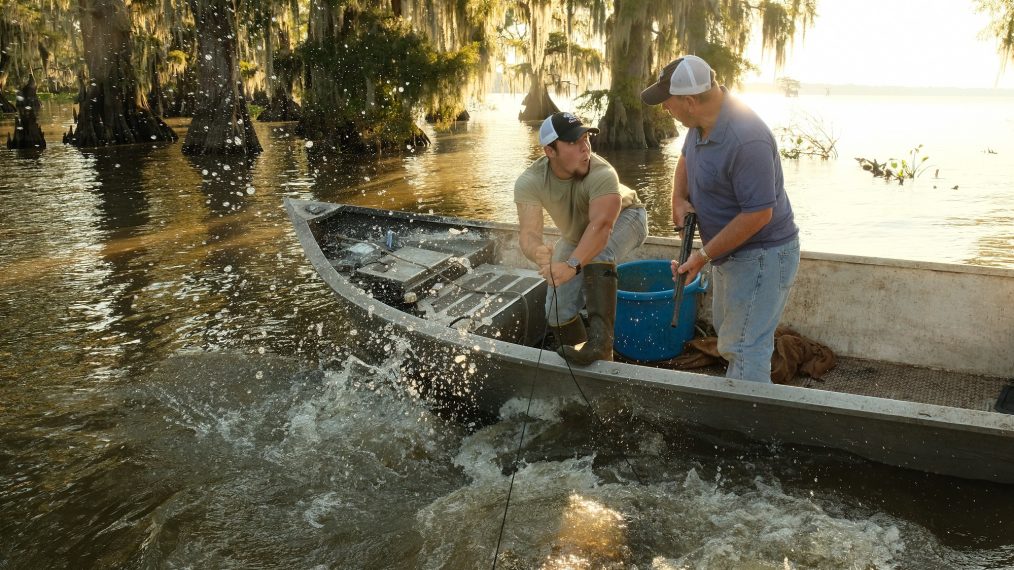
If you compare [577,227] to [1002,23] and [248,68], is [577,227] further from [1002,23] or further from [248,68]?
[248,68]

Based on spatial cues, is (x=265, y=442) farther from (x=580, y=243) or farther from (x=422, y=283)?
(x=580, y=243)

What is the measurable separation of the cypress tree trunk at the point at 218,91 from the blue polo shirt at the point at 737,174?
22776 millimetres

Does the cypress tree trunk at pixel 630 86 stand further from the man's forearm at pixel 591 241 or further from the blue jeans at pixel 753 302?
the blue jeans at pixel 753 302

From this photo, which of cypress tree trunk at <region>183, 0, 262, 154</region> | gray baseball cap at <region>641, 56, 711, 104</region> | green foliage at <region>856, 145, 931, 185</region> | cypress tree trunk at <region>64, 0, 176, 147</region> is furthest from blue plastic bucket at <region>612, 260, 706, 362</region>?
cypress tree trunk at <region>64, 0, 176, 147</region>

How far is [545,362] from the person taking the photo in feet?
14.3

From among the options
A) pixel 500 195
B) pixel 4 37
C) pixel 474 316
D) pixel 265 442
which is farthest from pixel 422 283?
pixel 4 37

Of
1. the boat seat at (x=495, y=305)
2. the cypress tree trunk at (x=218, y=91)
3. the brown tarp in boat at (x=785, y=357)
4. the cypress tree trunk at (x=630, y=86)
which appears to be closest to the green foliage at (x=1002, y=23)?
the cypress tree trunk at (x=630, y=86)

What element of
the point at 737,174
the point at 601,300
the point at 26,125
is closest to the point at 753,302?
the point at 737,174

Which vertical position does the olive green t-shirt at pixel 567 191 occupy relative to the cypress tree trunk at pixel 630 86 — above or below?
below

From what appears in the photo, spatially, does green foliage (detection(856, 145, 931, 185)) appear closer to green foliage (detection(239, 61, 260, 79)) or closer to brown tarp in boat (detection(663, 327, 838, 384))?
brown tarp in boat (detection(663, 327, 838, 384))

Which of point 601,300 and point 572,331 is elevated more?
point 601,300

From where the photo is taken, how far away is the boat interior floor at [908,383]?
4.75 meters

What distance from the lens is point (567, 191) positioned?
14.5 feet

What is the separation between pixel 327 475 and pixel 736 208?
3.07 meters
